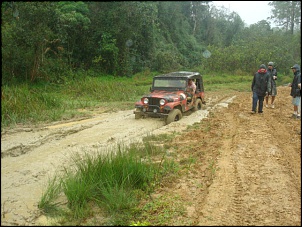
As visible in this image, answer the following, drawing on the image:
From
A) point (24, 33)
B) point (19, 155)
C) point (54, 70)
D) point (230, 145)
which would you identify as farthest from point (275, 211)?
point (54, 70)

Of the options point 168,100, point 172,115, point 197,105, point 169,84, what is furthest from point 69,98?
point 172,115

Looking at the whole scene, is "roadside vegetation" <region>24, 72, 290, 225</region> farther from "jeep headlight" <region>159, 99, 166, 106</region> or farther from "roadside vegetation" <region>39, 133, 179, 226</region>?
"jeep headlight" <region>159, 99, 166, 106</region>

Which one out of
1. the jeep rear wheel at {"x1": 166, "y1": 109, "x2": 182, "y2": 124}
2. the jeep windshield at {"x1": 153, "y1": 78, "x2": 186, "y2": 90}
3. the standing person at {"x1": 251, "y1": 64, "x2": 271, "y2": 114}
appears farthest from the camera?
the jeep windshield at {"x1": 153, "y1": 78, "x2": 186, "y2": 90}

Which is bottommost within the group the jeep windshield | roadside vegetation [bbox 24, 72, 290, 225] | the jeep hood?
roadside vegetation [bbox 24, 72, 290, 225]

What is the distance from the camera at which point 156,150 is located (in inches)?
252

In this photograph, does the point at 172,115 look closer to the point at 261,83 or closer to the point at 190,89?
the point at 190,89

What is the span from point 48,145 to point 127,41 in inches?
477

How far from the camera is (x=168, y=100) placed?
9.56 meters

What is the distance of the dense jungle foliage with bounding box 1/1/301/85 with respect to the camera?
7.94 m

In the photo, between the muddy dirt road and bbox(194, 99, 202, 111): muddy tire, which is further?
bbox(194, 99, 202, 111): muddy tire

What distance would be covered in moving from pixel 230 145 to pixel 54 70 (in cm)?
1403

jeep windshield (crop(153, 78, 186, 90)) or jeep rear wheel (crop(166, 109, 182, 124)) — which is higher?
jeep windshield (crop(153, 78, 186, 90))

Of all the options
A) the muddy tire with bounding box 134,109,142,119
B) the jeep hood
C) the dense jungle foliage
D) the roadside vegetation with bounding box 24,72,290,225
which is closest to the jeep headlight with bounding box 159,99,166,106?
the jeep hood

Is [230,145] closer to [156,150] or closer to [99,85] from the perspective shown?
[156,150]
